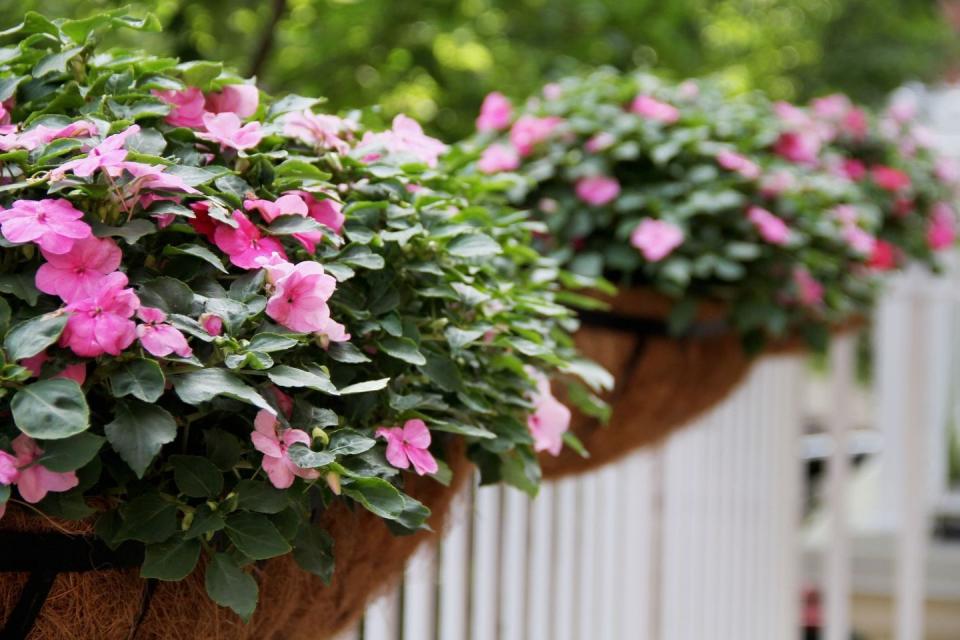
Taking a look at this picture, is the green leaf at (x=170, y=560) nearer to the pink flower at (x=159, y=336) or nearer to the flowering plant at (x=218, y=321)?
the flowering plant at (x=218, y=321)

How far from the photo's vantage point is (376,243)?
2.49ft

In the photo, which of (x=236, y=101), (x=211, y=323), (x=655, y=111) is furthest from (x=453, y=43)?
(x=211, y=323)

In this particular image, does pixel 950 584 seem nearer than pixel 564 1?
No

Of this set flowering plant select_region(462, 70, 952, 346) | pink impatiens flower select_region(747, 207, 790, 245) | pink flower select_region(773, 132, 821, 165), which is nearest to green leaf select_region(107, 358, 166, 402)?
flowering plant select_region(462, 70, 952, 346)

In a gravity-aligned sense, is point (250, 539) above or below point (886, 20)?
below

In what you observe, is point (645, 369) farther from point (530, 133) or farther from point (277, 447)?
point (277, 447)

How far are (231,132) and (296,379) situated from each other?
21 cm

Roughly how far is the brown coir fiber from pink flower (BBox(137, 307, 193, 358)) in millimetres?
116

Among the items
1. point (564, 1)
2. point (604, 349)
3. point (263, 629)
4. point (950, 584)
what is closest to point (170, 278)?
point (263, 629)

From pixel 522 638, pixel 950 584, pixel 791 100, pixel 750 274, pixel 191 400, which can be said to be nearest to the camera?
pixel 191 400

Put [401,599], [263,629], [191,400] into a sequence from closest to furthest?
[191,400], [263,629], [401,599]

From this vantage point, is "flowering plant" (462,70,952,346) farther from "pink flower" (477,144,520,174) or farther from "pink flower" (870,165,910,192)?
"pink flower" (870,165,910,192)

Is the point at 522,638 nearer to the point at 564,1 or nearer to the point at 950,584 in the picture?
the point at 564,1

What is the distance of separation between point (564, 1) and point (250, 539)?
2343 millimetres
